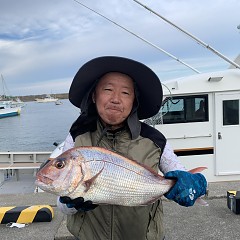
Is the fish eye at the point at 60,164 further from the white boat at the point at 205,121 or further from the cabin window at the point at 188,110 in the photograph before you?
the cabin window at the point at 188,110

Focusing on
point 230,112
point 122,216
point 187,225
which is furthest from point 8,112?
point 122,216

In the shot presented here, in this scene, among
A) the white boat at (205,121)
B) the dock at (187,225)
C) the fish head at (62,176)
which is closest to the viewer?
the fish head at (62,176)

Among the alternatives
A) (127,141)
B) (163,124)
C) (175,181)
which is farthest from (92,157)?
(163,124)

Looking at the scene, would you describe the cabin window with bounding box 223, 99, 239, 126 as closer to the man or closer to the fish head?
the man

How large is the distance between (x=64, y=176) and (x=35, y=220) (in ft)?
10.5

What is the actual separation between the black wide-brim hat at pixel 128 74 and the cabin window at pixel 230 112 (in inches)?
210

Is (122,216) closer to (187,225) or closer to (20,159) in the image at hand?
(187,225)

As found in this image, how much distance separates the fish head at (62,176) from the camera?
152 cm

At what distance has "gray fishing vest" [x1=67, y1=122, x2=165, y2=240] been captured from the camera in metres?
1.80

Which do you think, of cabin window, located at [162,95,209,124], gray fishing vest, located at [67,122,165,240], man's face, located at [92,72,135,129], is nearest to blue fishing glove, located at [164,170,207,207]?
gray fishing vest, located at [67,122,165,240]

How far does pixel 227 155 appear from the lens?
709 centimetres

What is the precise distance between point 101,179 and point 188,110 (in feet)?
18.8

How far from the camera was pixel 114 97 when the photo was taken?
1846mm

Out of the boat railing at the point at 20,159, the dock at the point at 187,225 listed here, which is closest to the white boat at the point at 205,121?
the dock at the point at 187,225
